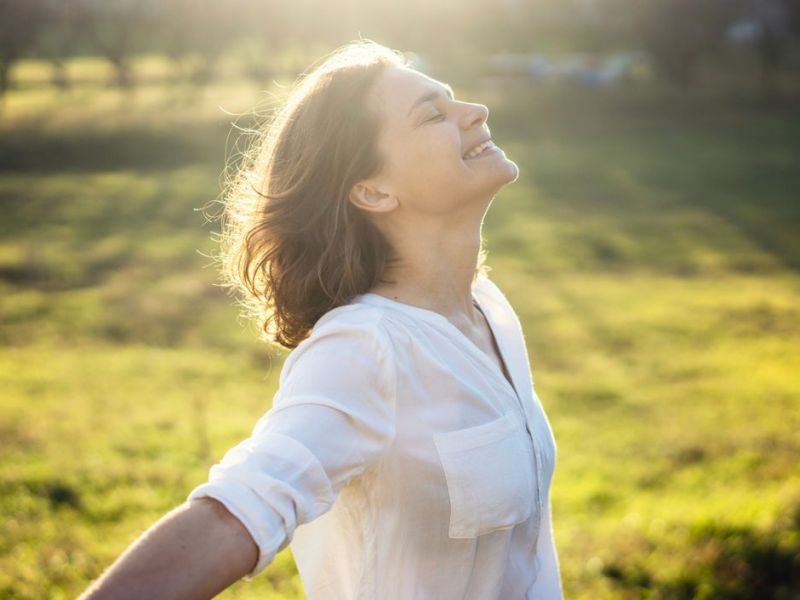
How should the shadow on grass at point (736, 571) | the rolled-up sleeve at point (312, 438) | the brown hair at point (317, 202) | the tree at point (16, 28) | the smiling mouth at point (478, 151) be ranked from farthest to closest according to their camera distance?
the tree at point (16, 28)
the shadow on grass at point (736, 571)
the smiling mouth at point (478, 151)
the brown hair at point (317, 202)
the rolled-up sleeve at point (312, 438)

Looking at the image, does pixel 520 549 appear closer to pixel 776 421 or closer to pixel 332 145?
pixel 332 145

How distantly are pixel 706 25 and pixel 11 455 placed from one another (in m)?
36.7

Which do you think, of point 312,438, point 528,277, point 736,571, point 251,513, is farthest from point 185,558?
point 528,277

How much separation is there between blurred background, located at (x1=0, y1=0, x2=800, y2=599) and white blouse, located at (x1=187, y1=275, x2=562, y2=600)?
41.3 inches

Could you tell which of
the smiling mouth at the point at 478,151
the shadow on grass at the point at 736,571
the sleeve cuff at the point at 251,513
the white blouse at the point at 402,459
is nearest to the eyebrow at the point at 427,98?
the smiling mouth at the point at 478,151

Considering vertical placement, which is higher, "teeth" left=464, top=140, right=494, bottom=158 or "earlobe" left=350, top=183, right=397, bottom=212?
"teeth" left=464, top=140, right=494, bottom=158

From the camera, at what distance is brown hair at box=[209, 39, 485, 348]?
197cm

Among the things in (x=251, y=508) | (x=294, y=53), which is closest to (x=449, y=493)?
(x=251, y=508)

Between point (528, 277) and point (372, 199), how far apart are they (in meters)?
14.9

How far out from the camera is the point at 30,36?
3158 centimetres

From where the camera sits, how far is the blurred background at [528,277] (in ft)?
18.8

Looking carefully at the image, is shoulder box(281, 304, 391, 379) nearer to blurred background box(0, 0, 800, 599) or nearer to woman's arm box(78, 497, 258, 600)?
woman's arm box(78, 497, 258, 600)

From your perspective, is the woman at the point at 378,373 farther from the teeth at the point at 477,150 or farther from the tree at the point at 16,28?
the tree at the point at 16,28

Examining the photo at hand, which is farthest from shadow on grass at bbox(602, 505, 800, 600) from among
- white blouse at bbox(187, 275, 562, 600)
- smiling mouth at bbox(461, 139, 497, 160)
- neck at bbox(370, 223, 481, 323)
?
smiling mouth at bbox(461, 139, 497, 160)
